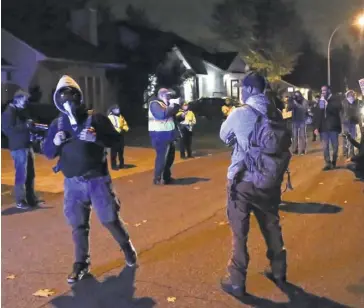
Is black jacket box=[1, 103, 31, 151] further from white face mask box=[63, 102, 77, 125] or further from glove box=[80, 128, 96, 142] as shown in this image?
glove box=[80, 128, 96, 142]

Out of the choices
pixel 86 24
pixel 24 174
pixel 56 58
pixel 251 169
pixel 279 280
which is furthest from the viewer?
pixel 86 24

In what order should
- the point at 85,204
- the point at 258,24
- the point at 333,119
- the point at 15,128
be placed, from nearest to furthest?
the point at 85,204, the point at 15,128, the point at 333,119, the point at 258,24

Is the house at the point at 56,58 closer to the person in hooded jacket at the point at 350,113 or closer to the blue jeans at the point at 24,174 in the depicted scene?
the person in hooded jacket at the point at 350,113

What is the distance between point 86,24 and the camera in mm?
34188

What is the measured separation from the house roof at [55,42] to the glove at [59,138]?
914 inches

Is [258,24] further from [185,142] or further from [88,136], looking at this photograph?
[88,136]

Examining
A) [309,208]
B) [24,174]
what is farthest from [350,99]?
[24,174]

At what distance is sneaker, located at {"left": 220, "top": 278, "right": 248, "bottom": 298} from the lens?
5340 millimetres

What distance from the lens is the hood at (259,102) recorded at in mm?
5223

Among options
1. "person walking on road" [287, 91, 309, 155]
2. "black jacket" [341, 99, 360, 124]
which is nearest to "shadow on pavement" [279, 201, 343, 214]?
"black jacket" [341, 99, 360, 124]

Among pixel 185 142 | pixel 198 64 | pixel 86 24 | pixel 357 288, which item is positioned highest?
pixel 86 24

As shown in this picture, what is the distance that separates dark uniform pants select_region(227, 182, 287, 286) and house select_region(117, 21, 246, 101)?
31.6m

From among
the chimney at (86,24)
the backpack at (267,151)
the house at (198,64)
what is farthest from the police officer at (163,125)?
the house at (198,64)

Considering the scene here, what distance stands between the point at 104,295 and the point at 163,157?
6.08 meters
